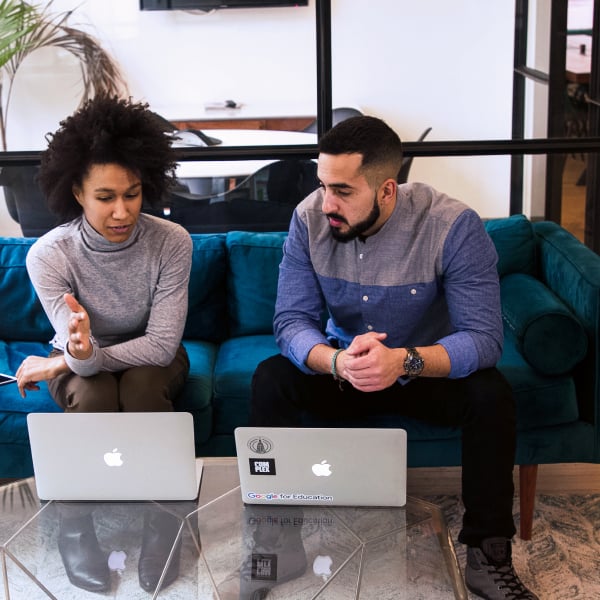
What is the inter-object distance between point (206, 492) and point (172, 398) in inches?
23.0

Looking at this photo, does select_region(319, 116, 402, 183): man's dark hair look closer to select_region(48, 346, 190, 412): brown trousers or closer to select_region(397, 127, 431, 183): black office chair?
select_region(48, 346, 190, 412): brown trousers

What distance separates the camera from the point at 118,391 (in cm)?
237

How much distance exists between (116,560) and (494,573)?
90cm

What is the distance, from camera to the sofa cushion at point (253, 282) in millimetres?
2893

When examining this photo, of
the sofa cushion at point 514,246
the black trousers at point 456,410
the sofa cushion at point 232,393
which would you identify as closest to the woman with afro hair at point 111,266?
the sofa cushion at point 232,393

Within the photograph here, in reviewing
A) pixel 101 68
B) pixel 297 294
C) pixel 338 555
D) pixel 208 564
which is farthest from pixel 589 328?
pixel 101 68

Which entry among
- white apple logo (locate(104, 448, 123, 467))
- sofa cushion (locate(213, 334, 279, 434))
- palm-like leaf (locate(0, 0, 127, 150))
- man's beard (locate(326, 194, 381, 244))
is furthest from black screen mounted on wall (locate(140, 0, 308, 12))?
white apple logo (locate(104, 448, 123, 467))

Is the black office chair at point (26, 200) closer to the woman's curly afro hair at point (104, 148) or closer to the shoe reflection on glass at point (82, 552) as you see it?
the woman's curly afro hair at point (104, 148)

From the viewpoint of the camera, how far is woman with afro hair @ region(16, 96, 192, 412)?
228 cm

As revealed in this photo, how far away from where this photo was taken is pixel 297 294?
2.39 m

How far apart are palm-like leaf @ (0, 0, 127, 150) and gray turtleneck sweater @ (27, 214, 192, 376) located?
83 cm

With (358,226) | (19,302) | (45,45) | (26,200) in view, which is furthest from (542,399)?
(45,45)

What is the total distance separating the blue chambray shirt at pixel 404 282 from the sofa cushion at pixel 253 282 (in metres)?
0.46

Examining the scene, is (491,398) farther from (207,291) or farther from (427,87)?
(427,87)
